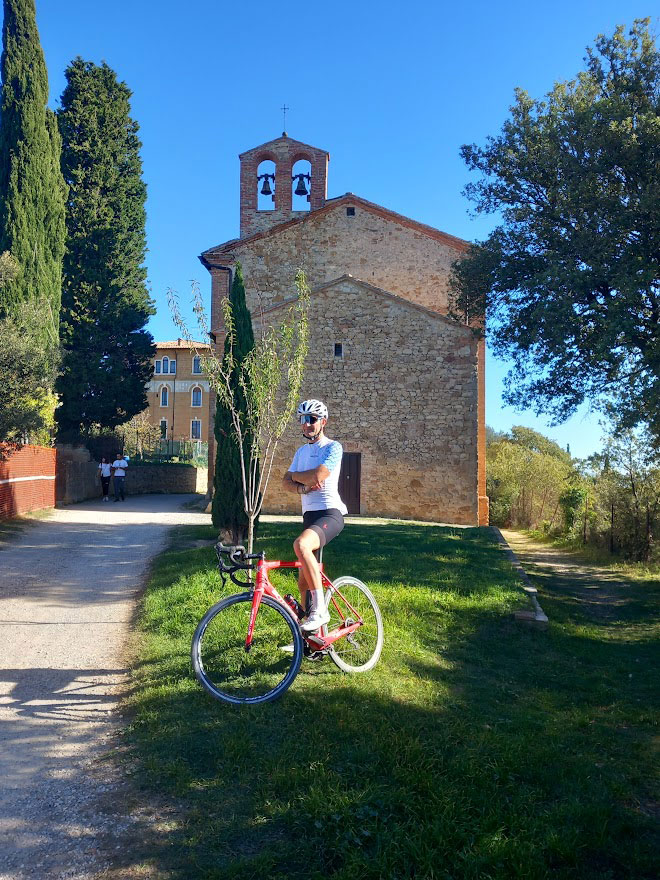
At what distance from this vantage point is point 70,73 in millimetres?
31344

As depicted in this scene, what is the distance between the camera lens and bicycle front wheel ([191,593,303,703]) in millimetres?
4633

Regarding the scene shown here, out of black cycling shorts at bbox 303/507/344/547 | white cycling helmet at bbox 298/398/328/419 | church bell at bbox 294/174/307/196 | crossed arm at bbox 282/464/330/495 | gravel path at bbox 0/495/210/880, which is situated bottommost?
gravel path at bbox 0/495/210/880

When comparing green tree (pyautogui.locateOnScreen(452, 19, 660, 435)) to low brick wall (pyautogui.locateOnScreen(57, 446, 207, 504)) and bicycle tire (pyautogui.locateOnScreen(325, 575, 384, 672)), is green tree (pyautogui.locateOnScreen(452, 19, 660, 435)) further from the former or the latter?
low brick wall (pyautogui.locateOnScreen(57, 446, 207, 504))

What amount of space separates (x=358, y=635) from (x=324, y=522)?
52.0 inches

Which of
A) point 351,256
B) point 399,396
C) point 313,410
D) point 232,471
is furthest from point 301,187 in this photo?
point 313,410

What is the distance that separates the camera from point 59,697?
5125mm

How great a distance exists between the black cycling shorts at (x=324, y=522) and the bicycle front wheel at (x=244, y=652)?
1.93 feet

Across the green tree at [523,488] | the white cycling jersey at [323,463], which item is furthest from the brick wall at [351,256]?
the white cycling jersey at [323,463]

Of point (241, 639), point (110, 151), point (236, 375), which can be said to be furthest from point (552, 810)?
point (110, 151)

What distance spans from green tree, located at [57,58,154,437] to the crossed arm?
26694mm

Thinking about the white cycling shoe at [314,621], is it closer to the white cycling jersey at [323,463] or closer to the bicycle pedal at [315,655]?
the bicycle pedal at [315,655]

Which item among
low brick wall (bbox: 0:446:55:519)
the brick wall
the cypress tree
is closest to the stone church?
the brick wall

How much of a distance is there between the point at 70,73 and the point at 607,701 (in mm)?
34736

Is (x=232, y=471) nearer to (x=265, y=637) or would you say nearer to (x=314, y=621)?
(x=265, y=637)
